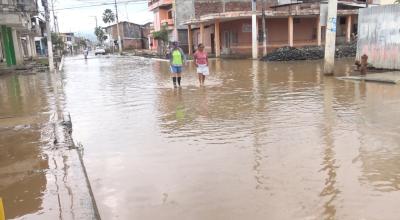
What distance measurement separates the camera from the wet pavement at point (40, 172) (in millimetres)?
4289

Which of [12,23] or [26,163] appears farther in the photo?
[12,23]

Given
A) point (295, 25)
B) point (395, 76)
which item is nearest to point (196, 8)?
point (295, 25)

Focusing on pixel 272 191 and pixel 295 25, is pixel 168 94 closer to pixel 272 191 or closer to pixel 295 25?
pixel 272 191

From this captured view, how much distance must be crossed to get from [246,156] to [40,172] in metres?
2.79

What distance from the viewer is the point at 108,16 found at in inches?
4031

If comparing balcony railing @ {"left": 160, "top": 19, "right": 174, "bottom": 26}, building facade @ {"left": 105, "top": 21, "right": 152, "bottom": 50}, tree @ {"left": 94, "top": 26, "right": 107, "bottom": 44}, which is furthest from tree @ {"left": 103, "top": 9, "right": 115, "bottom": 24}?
balcony railing @ {"left": 160, "top": 19, "right": 174, "bottom": 26}

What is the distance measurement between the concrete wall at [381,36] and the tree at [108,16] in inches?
3591

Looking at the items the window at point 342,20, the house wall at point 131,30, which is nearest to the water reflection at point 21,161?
the window at point 342,20

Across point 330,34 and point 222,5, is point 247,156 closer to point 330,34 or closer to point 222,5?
point 330,34

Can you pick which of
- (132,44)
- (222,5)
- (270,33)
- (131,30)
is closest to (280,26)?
(270,33)

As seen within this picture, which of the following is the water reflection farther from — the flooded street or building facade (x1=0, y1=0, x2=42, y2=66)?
building facade (x1=0, y1=0, x2=42, y2=66)

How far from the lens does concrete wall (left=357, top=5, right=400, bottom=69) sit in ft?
50.4

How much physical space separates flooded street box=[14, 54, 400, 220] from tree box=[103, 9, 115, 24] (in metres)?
95.0

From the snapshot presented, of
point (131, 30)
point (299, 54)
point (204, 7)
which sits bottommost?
point (299, 54)
